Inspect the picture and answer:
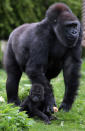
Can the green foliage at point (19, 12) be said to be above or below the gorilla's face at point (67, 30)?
above

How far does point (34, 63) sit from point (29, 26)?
798 mm

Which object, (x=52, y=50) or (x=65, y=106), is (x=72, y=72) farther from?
(x=65, y=106)

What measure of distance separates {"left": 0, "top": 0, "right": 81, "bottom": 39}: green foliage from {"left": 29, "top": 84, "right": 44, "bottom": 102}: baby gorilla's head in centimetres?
889

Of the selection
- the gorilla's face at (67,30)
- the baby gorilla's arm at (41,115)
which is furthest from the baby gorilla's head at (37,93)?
the gorilla's face at (67,30)

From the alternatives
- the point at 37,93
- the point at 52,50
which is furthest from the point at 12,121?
the point at 52,50

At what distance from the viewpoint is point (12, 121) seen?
10.3 feet

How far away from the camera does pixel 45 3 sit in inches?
566

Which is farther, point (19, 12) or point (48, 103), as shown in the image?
point (19, 12)

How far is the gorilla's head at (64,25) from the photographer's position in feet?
14.0

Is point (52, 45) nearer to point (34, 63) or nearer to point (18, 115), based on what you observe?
point (34, 63)

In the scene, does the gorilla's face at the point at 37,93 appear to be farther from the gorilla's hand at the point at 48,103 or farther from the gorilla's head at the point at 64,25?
the gorilla's head at the point at 64,25

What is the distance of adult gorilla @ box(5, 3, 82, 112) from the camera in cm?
423

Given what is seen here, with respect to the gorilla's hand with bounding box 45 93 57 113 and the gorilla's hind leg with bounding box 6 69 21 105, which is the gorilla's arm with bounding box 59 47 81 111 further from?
the gorilla's hind leg with bounding box 6 69 21 105

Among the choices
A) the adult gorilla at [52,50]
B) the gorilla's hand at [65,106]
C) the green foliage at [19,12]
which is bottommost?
the gorilla's hand at [65,106]
